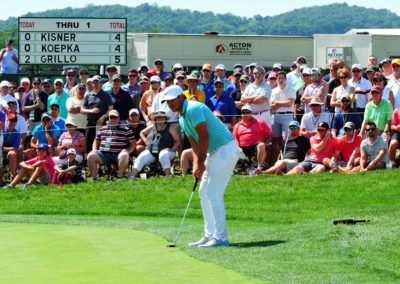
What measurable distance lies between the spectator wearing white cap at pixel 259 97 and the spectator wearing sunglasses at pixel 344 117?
149cm

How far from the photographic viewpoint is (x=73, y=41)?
25.0 metres

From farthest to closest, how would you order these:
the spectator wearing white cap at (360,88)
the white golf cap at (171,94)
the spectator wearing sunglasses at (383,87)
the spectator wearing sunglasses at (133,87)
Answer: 1. the spectator wearing sunglasses at (133,87)
2. the spectator wearing white cap at (360,88)
3. the spectator wearing sunglasses at (383,87)
4. the white golf cap at (171,94)

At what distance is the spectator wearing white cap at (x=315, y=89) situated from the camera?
58.4 ft

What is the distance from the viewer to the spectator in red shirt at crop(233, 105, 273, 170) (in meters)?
17.2

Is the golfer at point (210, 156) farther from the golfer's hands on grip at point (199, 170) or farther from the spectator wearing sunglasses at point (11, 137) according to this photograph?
the spectator wearing sunglasses at point (11, 137)

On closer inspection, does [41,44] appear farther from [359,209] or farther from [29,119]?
[359,209]

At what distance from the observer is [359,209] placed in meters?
13.5

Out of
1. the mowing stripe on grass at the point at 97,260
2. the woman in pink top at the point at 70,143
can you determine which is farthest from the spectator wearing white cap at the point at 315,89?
the mowing stripe on grass at the point at 97,260

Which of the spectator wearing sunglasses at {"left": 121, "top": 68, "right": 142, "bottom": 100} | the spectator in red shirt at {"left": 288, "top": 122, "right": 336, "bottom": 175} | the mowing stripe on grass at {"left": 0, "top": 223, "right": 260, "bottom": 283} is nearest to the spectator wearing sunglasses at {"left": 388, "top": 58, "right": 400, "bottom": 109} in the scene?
the spectator in red shirt at {"left": 288, "top": 122, "right": 336, "bottom": 175}

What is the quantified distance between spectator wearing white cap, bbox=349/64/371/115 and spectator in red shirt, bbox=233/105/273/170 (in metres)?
1.92

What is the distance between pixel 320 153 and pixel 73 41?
1073cm

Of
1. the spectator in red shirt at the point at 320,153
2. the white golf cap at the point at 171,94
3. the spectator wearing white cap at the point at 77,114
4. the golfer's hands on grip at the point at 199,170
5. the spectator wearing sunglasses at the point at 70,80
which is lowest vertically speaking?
the spectator in red shirt at the point at 320,153

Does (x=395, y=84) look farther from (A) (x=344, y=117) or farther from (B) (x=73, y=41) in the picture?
(B) (x=73, y=41)

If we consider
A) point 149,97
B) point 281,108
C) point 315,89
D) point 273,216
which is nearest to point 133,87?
point 149,97
